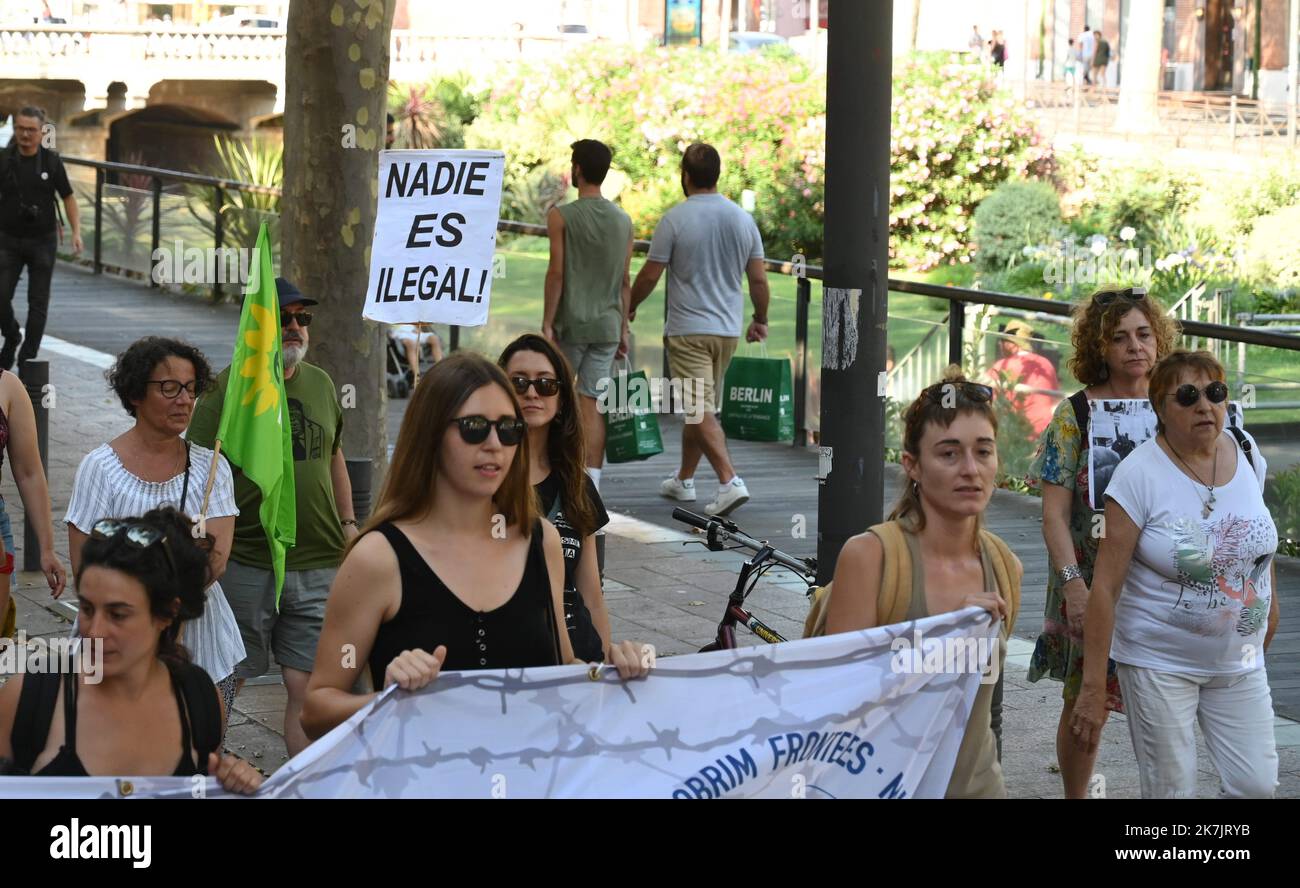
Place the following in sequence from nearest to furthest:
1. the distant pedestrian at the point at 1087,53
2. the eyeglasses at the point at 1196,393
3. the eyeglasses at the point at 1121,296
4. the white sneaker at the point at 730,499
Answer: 1. the eyeglasses at the point at 1196,393
2. the eyeglasses at the point at 1121,296
3. the white sneaker at the point at 730,499
4. the distant pedestrian at the point at 1087,53

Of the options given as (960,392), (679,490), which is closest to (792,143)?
(679,490)

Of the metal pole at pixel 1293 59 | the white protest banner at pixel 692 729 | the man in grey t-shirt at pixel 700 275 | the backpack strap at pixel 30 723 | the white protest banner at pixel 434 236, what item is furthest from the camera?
the metal pole at pixel 1293 59

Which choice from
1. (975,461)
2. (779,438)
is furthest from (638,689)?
(779,438)

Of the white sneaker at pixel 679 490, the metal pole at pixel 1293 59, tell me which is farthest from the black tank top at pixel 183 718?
the metal pole at pixel 1293 59

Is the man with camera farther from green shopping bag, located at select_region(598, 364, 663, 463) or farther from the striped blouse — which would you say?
the striped blouse

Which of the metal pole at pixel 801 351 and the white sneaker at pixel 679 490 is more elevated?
the metal pole at pixel 801 351

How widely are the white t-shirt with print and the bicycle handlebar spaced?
112 cm

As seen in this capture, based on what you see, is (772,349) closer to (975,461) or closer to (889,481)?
(889,481)

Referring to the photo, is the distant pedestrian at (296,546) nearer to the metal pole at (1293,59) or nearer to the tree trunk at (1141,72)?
the metal pole at (1293,59)

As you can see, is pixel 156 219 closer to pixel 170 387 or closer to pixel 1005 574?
pixel 170 387

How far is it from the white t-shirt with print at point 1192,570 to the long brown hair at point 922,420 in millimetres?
687

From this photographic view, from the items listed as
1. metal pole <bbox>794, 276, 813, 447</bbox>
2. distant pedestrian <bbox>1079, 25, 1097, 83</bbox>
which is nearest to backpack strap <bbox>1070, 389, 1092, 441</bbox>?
metal pole <bbox>794, 276, 813, 447</bbox>

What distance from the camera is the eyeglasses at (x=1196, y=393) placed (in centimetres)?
508
